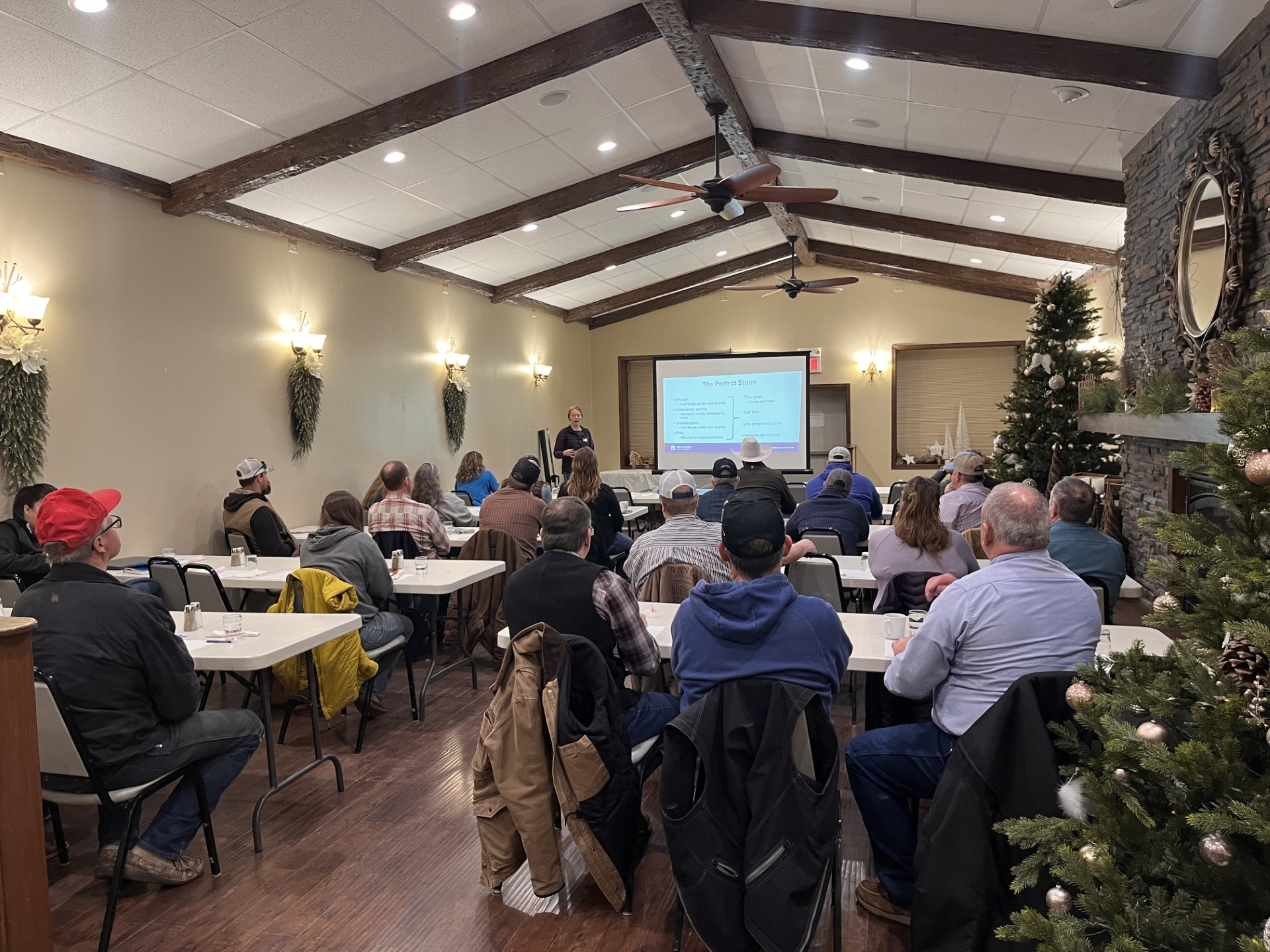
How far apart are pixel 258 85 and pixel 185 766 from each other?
3.90 meters

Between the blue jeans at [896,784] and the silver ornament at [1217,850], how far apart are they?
1185 millimetres

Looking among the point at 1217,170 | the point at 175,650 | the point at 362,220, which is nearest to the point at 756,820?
the point at 175,650

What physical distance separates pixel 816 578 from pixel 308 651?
230 cm

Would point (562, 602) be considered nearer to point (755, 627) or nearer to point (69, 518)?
point (755, 627)

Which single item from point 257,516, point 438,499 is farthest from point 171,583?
point 438,499

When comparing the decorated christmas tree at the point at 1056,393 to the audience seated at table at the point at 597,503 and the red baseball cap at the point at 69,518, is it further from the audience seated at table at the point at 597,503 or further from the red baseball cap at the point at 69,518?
the red baseball cap at the point at 69,518

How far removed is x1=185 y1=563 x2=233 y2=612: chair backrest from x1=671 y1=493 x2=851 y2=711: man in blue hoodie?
105 inches

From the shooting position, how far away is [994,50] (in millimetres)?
4656

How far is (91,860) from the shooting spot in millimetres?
3010

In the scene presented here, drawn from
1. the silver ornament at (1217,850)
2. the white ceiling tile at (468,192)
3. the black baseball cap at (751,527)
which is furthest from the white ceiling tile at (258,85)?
the silver ornament at (1217,850)

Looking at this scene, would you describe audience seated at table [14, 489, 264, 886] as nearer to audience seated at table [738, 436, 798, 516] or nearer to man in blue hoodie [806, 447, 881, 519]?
audience seated at table [738, 436, 798, 516]

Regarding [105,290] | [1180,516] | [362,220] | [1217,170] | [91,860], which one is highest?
[362,220]

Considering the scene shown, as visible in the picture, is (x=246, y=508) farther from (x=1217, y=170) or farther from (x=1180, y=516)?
(x=1217, y=170)

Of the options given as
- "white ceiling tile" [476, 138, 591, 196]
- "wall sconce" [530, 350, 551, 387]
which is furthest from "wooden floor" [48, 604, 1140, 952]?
"wall sconce" [530, 350, 551, 387]
